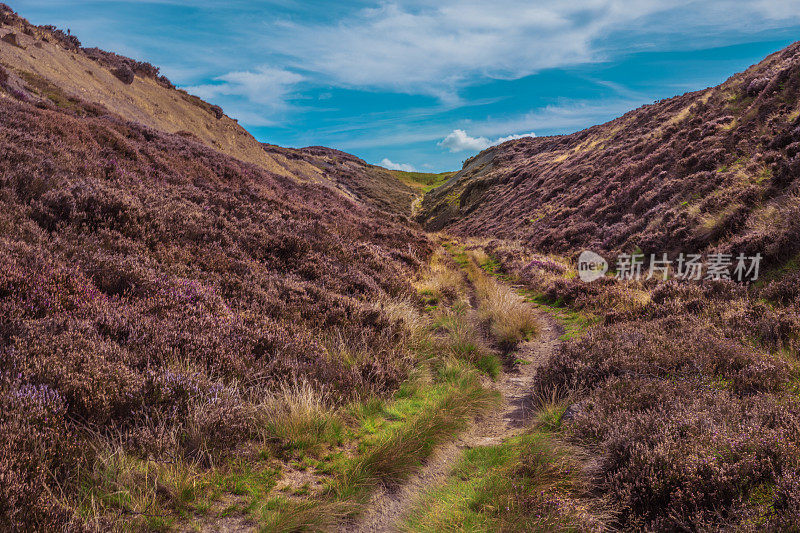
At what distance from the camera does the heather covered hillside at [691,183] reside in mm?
10594

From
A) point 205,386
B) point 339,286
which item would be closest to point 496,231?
point 339,286

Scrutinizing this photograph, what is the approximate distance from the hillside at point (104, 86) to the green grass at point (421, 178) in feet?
279

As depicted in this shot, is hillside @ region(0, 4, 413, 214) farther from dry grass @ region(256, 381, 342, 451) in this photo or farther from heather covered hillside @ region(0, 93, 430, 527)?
dry grass @ region(256, 381, 342, 451)

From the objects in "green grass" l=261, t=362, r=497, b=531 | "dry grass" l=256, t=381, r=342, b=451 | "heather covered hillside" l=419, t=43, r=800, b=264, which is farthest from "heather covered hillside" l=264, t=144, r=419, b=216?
"dry grass" l=256, t=381, r=342, b=451

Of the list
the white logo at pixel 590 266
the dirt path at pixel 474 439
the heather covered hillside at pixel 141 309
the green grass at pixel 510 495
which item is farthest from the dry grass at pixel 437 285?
the green grass at pixel 510 495

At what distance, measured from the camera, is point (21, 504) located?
2564mm

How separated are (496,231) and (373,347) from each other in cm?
2677

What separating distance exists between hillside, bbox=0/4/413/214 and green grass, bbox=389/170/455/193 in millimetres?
85143

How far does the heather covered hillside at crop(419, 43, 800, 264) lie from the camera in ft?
34.8

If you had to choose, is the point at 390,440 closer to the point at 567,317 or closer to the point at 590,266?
the point at 567,317

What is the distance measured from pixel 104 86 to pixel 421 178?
113 m

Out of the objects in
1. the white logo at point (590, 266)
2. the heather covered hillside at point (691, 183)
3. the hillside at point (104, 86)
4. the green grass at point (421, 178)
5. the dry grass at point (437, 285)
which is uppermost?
the green grass at point (421, 178)

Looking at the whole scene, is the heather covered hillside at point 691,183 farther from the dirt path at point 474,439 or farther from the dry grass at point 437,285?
the dry grass at point 437,285

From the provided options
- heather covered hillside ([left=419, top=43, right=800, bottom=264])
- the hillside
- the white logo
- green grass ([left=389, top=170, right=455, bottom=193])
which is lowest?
the white logo
